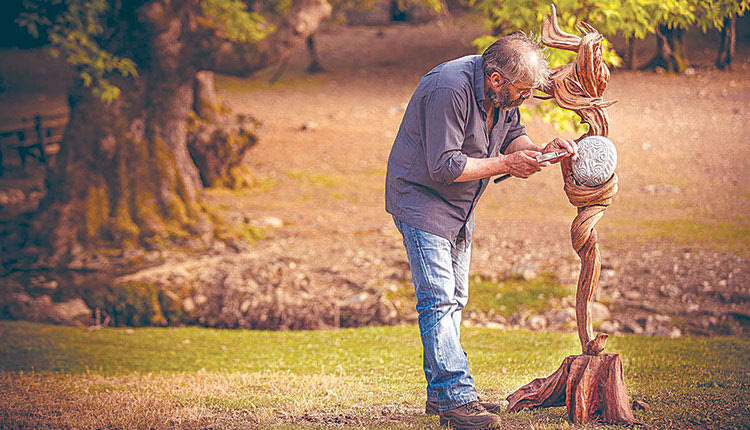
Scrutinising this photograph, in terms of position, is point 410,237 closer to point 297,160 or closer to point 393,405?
point 393,405

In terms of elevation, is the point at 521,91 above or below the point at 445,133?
above

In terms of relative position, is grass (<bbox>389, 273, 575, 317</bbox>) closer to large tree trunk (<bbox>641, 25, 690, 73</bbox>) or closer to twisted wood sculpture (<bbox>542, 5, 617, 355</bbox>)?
twisted wood sculpture (<bbox>542, 5, 617, 355</bbox>)

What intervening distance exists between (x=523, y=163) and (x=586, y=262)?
Answer: 0.83 meters

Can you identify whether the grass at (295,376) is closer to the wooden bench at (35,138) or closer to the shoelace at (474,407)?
the shoelace at (474,407)

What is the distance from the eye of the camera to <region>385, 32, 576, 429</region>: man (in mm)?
3570

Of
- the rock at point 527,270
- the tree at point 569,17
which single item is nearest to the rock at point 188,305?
the rock at point 527,270

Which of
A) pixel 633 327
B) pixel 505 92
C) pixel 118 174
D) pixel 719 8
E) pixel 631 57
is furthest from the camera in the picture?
pixel 631 57

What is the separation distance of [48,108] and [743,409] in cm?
2020

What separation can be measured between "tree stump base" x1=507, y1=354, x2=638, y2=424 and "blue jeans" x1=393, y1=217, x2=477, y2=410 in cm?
56

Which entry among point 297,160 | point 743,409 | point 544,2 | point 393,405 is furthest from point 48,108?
point 743,409

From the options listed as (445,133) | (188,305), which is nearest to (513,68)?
(445,133)

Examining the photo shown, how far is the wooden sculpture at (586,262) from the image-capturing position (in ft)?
12.6

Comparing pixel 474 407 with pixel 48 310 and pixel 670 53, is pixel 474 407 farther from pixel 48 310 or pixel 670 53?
pixel 670 53

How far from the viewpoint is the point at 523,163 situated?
140 inches
